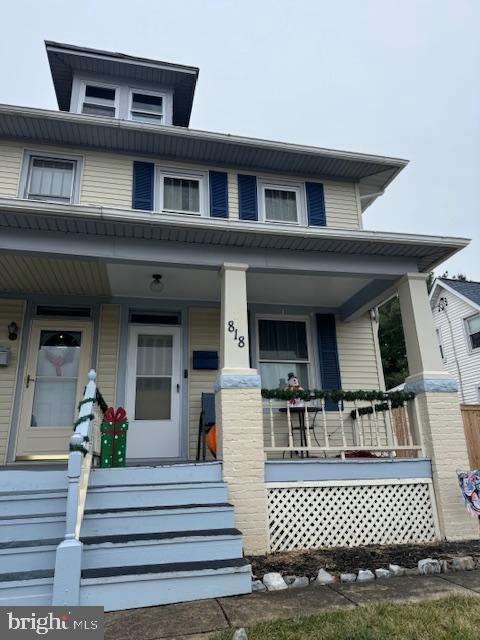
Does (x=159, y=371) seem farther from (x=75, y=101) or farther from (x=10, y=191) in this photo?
(x=75, y=101)

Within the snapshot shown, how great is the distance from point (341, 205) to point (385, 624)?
6082 mm

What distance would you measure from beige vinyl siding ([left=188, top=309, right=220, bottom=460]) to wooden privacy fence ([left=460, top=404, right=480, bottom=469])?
15.1 feet

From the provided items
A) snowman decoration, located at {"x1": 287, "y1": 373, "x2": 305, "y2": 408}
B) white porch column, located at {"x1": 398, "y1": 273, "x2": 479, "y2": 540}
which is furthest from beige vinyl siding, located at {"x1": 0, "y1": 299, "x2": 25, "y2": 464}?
white porch column, located at {"x1": 398, "y1": 273, "x2": 479, "y2": 540}

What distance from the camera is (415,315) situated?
509cm

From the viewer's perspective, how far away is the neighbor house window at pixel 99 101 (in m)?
7.21

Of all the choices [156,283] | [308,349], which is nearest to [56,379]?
[156,283]

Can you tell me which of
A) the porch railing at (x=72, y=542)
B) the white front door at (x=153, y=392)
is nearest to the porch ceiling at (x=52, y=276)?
the white front door at (x=153, y=392)

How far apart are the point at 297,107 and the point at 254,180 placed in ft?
136

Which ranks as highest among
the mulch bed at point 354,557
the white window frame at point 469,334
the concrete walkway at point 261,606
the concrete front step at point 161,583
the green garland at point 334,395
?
A: the white window frame at point 469,334

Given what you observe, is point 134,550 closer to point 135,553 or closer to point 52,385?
point 135,553

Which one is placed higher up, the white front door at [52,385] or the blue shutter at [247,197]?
the blue shutter at [247,197]

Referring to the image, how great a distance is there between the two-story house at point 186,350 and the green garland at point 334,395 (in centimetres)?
3

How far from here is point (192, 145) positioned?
6570 millimetres

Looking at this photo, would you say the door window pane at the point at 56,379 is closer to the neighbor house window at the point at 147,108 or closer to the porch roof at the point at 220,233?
the porch roof at the point at 220,233
